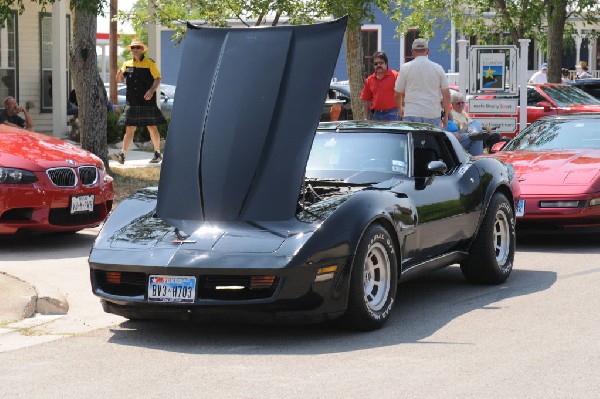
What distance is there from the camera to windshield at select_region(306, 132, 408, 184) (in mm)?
8516

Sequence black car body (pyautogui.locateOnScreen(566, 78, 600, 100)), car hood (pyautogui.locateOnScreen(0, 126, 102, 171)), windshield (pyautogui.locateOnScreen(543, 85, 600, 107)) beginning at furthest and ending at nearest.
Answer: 1. black car body (pyautogui.locateOnScreen(566, 78, 600, 100))
2. windshield (pyautogui.locateOnScreen(543, 85, 600, 107))
3. car hood (pyautogui.locateOnScreen(0, 126, 102, 171))

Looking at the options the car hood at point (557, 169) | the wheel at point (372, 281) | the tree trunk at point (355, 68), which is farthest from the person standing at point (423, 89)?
the tree trunk at point (355, 68)

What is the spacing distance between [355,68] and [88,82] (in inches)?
295

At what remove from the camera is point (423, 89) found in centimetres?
1364

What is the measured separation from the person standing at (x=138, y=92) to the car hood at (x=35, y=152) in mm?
6197

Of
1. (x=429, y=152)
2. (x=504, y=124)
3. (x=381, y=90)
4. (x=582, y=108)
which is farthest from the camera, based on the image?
(x=582, y=108)

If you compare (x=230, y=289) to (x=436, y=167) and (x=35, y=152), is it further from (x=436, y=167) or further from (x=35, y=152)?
(x=35, y=152)

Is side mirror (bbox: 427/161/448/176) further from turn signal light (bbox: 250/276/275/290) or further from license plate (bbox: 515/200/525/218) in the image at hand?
license plate (bbox: 515/200/525/218)

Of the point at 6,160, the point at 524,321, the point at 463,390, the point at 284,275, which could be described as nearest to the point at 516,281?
the point at 524,321

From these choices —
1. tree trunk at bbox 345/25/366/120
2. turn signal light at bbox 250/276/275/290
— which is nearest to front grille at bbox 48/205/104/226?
turn signal light at bbox 250/276/275/290

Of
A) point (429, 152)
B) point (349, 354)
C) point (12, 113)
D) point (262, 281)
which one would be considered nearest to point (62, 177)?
point (429, 152)

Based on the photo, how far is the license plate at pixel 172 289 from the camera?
694 centimetres

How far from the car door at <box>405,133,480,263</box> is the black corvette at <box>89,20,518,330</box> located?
0.05ft

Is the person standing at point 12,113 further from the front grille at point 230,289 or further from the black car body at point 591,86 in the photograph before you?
the black car body at point 591,86
